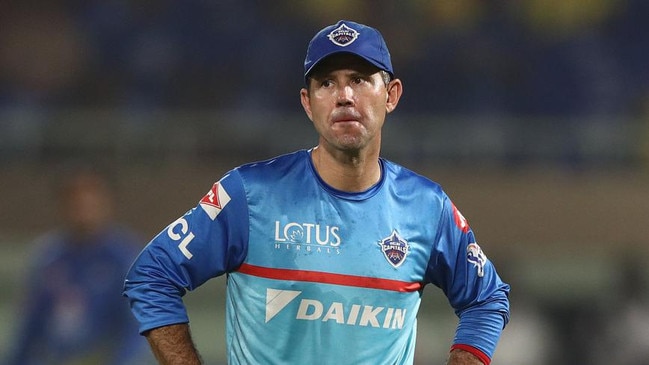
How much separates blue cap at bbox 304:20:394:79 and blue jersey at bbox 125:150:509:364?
1.12 ft

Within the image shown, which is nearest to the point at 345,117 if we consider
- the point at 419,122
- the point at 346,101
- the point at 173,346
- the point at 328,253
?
the point at 346,101

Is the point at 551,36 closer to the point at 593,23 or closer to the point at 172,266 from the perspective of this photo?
the point at 593,23

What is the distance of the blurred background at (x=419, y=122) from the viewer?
9.45 metres

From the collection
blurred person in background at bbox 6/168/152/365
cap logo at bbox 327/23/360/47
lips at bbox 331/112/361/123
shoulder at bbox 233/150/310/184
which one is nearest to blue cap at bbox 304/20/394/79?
cap logo at bbox 327/23/360/47

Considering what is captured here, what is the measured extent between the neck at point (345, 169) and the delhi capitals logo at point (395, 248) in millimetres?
175

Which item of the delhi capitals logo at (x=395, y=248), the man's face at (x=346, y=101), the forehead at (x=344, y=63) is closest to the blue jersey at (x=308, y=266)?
the delhi capitals logo at (x=395, y=248)

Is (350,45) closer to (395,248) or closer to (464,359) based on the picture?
(395,248)

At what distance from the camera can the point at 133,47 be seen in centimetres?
1112

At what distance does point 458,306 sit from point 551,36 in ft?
27.6

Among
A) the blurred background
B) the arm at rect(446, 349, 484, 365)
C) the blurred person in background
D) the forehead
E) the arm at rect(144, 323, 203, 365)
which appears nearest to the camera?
the arm at rect(144, 323, 203, 365)

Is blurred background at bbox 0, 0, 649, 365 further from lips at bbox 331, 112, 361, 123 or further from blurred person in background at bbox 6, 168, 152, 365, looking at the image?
lips at bbox 331, 112, 361, 123

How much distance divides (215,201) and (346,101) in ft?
1.50

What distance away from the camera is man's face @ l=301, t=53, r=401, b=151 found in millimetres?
3271

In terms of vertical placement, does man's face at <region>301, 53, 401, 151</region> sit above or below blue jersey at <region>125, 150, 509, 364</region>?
above
